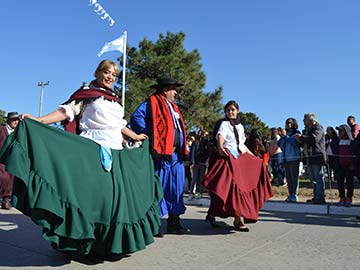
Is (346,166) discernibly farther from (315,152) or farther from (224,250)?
(224,250)

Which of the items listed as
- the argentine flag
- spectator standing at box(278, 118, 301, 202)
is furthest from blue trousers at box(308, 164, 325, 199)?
the argentine flag

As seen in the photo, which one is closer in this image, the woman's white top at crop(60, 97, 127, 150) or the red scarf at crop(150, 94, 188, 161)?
the woman's white top at crop(60, 97, 127, 150)

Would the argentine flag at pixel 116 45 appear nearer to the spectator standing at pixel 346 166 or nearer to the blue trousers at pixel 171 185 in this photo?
the spectator standing at pixel 346 166

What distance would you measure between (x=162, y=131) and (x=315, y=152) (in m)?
4.55

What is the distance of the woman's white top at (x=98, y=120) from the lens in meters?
3.62

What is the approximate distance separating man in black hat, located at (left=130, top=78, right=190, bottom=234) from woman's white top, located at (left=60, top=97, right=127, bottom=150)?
0.99m

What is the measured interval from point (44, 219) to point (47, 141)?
2.06 feet

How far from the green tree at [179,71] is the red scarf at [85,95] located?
1944cm

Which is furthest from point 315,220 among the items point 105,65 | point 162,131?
point 105,65

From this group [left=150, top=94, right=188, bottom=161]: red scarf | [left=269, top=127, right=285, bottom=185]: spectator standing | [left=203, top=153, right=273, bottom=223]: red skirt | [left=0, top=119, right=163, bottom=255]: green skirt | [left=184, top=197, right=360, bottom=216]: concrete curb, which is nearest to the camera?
[left=0, top=119, right=163, bottom=255]: green skirt

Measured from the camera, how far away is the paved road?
339cm

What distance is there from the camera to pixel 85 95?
143 inches

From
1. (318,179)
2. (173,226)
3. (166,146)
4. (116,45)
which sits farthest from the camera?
(116,45)

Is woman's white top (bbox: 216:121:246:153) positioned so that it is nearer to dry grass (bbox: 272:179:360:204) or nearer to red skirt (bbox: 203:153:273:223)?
red skirt (bbox: 203:153:273:223)
